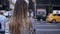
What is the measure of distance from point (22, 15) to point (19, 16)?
5cm

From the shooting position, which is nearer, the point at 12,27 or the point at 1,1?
the point at 12,27

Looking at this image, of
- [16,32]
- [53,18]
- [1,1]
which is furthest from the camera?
[1,1]

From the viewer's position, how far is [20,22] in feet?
11.8

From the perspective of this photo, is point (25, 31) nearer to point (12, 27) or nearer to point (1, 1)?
point (12, 27)

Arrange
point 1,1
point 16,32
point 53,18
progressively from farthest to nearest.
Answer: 1. point 1,1
2. point 53,18
3. point 16,32

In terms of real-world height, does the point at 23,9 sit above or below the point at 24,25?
above

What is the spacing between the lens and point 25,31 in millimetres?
3623

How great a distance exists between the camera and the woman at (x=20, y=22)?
3582 mm

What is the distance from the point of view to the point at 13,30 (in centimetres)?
359

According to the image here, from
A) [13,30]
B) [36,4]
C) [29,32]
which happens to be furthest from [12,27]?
[36,4]

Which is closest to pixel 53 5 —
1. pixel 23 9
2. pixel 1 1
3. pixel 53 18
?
pixel 1 1

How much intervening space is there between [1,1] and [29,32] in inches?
1815

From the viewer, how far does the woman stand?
3.58 meters

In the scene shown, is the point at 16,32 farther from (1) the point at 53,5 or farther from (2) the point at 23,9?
(1) the point at 53,5
